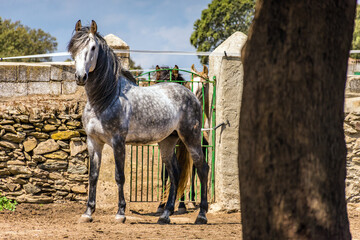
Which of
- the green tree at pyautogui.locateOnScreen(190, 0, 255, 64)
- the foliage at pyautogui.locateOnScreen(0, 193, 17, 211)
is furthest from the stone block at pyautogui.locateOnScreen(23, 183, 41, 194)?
the green tree at pyautogui.locateOnScreen(190, 0, 255, 64)

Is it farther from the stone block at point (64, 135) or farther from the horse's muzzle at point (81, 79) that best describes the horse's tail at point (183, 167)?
the horse's muzzle at point (81, 79)

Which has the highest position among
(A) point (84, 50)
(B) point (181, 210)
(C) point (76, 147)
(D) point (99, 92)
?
(A) point (84, 50)

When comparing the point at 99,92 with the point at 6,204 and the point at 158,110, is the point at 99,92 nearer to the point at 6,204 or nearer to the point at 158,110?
the point at 158,110

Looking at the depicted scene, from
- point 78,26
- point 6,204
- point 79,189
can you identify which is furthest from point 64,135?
point 78,26

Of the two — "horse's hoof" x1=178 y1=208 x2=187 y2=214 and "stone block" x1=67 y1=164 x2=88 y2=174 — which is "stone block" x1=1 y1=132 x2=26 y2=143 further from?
"horse's hoof" x1=178 y1=208 x2=187 y2=214

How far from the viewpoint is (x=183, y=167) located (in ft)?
23.7

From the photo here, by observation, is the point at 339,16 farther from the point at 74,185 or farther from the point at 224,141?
the point at 74,185

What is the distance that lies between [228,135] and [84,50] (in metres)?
2.74

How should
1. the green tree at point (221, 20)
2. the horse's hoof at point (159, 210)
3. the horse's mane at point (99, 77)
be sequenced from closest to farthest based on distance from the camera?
1. the horse's mane at point (99, 77)
2. the horse's hoof at point (159, 210)
3. the green tree at point (221, 20)

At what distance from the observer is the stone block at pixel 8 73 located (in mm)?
7797

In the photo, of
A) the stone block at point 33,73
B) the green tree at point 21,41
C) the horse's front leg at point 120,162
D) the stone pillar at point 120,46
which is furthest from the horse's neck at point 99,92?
the green tree at point 21,41

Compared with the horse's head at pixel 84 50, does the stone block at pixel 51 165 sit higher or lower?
lower

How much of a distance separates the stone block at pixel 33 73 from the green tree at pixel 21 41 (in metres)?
23.2

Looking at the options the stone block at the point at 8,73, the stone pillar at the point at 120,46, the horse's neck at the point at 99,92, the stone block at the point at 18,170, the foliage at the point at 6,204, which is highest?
the stone pillar at the point at 120,46
